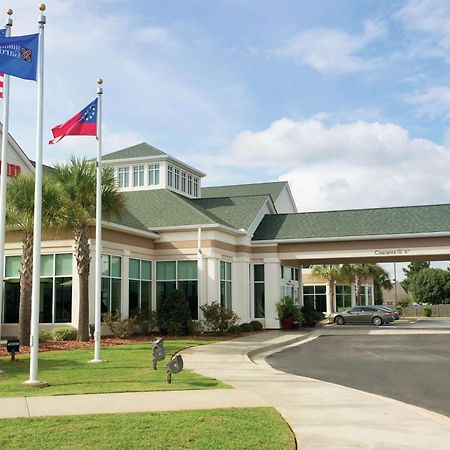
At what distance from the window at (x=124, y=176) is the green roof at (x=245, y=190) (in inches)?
528

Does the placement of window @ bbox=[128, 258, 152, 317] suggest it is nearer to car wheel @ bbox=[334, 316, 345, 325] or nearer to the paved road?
the paved road

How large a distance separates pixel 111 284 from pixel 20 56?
15.3 metres

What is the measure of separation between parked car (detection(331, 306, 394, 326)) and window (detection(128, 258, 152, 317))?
1786 centimetres

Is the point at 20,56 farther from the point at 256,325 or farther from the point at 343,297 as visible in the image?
the point at 343,297

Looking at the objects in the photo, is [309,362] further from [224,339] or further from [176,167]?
[176,167]

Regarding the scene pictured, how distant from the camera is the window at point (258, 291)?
115 ft

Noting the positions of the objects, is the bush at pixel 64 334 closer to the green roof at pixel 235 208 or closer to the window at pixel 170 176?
the green roof at pixel 235 208

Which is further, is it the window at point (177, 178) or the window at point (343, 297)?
the window at point (343, 297)

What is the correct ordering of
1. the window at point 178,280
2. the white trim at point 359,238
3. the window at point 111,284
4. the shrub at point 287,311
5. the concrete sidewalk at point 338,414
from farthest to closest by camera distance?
1. the shrub at point 287,311
2. the white trim at point 359,238
3. the window at point 178,280
4. the window at point 111,284
5. the concrete sidewalk at point 338,414

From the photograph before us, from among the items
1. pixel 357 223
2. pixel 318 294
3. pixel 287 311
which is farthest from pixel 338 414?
pixel 318 294

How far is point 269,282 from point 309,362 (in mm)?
17000

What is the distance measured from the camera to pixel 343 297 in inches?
2404

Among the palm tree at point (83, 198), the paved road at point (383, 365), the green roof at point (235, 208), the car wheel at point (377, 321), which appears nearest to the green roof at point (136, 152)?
the green roof at point (235, 208)

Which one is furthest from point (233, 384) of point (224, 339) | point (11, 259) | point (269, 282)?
point (269, 282)
